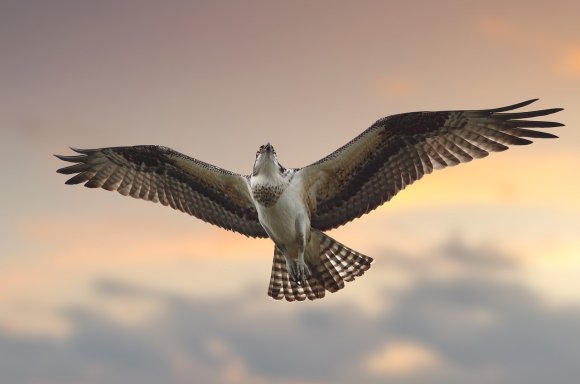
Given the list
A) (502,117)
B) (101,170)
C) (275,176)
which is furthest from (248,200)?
(502,117)

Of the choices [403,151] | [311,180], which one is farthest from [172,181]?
[403,151]

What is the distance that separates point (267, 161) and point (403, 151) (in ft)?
6.91

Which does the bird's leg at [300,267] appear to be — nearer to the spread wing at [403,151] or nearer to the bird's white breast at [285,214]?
the bird's white breast at [285,214]

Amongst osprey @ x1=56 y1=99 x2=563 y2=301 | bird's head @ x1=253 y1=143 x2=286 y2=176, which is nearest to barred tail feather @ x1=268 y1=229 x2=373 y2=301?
osprey @ x1=56 y1=99 x2=563 y2=301

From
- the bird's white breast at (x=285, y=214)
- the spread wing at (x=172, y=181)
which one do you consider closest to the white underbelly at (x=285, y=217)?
the bird's white breast at (x=285, y=214)

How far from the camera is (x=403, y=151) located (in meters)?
14.6

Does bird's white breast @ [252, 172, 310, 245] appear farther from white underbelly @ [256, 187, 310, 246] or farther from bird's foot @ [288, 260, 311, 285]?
bird's foot @ [288, 260, 311, 285]

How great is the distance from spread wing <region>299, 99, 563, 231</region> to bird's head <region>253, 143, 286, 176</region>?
68 cm

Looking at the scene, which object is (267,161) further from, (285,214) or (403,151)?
(403,151)

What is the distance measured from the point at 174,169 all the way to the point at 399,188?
343cm

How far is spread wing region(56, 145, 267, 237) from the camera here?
49.8 feet

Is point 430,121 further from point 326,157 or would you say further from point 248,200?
point 248,200

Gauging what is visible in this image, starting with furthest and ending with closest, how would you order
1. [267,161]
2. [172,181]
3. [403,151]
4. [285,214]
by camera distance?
[172,181], [403,151], [285,214], [267,161]

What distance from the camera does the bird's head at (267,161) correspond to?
13711 mm
